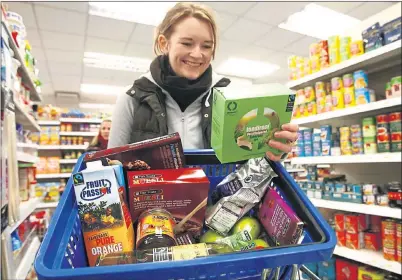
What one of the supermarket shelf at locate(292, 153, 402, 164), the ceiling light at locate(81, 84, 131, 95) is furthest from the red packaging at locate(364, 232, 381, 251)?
the ceiling light at locate(81, 84, 131, 95)

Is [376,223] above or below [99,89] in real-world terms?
below

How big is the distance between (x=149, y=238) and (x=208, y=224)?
19 cm

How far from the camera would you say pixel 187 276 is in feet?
1.35

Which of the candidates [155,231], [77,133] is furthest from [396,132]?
[77,133]

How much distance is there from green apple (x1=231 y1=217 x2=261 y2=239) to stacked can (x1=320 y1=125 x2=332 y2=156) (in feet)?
6.34

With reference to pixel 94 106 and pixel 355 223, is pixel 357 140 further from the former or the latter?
pixel 94 106

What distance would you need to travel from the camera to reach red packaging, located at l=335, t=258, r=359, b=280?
2218 mm

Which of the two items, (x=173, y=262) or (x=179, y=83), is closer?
(x=173, y=262)

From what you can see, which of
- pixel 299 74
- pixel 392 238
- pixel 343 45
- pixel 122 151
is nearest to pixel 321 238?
pixel 122 151

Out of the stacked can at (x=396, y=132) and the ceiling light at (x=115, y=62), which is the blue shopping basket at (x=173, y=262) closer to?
the stacked can at (x=396, y=132)

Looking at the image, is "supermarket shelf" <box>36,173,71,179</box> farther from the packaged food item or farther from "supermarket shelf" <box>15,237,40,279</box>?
the packaged food item

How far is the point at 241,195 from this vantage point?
2.28 feet

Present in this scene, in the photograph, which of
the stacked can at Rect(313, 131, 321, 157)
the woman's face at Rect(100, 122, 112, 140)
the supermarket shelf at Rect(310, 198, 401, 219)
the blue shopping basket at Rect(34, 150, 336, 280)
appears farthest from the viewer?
the woman's face at Rect(100, 122, 112, 140)

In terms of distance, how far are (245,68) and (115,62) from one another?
2.93 m
